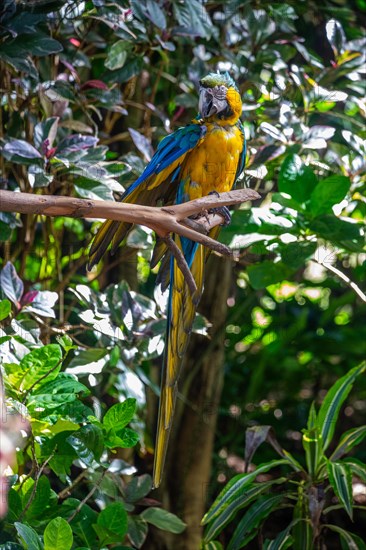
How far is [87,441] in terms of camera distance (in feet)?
3.26

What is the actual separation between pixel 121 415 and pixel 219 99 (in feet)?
1.69

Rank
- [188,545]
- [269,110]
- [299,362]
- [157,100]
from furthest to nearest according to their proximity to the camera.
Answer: [299,362]
[157,100]
[188,545]
[269,110]

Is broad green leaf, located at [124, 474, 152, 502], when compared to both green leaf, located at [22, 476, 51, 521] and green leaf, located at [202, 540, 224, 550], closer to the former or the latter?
green leaf, located at [202, 540, 224, 550]

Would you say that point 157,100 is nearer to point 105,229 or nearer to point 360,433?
point 105,229

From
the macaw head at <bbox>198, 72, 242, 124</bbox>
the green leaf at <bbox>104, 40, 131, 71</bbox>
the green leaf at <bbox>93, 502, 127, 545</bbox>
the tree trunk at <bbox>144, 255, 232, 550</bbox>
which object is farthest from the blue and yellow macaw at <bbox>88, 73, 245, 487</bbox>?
the tree trunk at <bbox>144, 255, 232, 550</bbox>

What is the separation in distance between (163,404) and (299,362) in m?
1.30

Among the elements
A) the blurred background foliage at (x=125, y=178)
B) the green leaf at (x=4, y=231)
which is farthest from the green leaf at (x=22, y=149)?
the green leaf at (x=4, y=231)

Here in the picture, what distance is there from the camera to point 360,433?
4.34 ft

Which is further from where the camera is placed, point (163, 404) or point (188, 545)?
point (188, 545)

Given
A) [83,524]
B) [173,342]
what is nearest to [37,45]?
[173,342]

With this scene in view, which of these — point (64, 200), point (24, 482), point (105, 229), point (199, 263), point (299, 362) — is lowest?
point (299, 362)

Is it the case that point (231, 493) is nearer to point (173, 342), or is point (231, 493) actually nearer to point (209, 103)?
point (173, 342)

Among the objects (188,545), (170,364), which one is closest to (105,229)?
(170,364)

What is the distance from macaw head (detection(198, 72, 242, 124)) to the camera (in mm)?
1180
